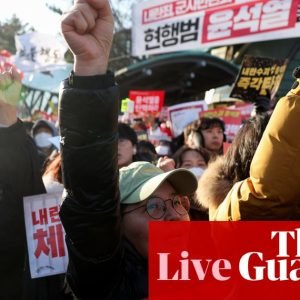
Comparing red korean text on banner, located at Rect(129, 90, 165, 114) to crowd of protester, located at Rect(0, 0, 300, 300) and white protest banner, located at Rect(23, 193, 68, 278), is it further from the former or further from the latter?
crowd of protester, located at Rect(0, 0, 300, 300)

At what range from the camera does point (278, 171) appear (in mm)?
1196

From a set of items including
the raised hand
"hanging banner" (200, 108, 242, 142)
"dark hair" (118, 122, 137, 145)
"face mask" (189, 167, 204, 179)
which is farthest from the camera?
"hanging banner" (200, 108, 242, 142)

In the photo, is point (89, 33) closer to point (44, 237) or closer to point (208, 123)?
point (44, 237)

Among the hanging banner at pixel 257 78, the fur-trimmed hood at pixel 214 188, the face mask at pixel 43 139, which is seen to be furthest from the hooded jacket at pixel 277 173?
the face mask at pixel 43 139

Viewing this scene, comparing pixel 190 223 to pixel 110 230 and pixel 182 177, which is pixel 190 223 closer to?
pixel 110 230

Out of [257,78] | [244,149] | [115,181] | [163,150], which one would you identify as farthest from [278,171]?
[163,150]

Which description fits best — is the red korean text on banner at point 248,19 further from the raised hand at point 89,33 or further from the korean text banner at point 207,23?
the raised hand at point 89,33

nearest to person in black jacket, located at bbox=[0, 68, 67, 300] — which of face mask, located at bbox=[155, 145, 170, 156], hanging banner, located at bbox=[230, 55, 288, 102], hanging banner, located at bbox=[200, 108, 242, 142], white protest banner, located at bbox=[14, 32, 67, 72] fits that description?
hanging banner, located at bbox=[230, 55, 288, 102]

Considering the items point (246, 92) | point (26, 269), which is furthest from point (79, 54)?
point (246, 92)

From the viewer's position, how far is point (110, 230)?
1.32 meters

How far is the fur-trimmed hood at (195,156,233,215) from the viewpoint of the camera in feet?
5.66

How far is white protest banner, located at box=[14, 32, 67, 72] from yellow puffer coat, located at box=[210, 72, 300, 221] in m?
12.7

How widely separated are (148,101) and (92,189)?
8.01 meters

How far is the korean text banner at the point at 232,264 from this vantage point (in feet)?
3.76
